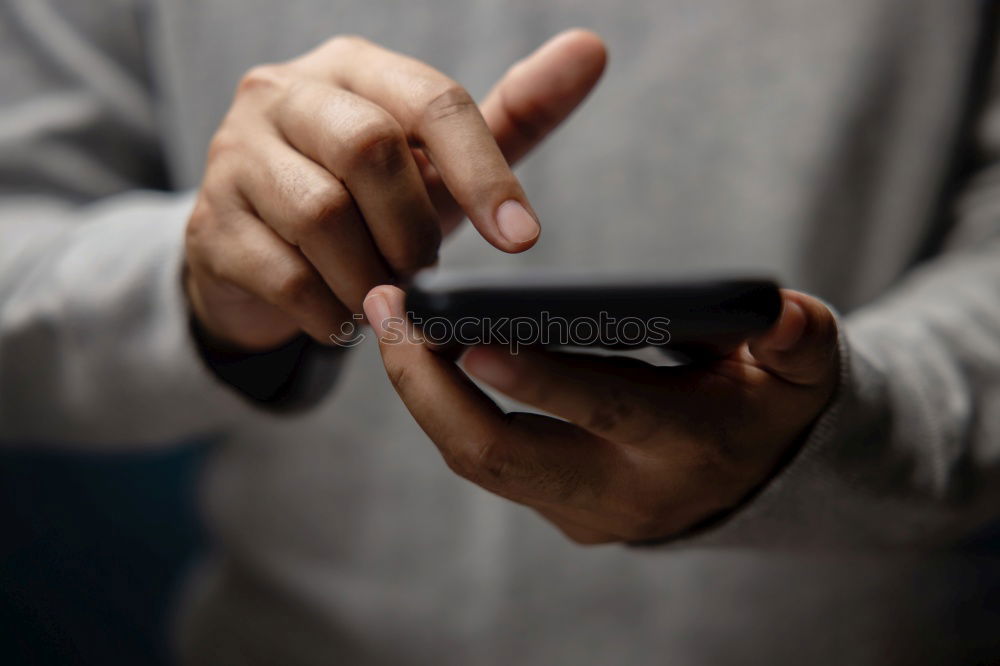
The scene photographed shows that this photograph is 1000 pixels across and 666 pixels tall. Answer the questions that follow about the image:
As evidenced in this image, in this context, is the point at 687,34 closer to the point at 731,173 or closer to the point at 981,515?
the point at 731,173

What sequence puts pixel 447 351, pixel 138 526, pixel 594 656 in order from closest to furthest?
pixel 447 351, pixel 594 656, pixel 138 526

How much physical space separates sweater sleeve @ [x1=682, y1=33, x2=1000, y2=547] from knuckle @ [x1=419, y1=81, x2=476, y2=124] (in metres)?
0.14

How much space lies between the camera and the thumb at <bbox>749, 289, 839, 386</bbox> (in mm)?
187

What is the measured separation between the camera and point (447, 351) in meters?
0.20

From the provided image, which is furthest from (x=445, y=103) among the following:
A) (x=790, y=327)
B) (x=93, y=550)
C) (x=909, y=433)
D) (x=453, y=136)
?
(x=93, y=550)

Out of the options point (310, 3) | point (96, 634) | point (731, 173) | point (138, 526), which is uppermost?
point (310, 3)

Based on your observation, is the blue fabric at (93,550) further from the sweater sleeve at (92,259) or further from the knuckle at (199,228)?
the knuckle at (199,228)

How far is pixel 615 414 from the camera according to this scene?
20 centimetres

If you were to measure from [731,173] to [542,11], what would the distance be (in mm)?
155

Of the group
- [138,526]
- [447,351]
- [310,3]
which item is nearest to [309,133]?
[447,351]

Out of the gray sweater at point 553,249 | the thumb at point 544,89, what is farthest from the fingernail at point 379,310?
the gray sweater at point 553,249

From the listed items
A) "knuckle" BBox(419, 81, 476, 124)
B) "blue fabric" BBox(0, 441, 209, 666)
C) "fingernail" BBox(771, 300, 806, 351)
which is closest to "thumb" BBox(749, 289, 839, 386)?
"fingernail" BBox(771, 300, 806, 351)

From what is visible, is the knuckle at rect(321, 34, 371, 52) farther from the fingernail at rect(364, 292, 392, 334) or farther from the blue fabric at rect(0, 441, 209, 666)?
the blue fabric at rect(0, 441, 209, 666)

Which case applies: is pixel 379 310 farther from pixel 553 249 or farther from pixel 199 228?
pixel 553 249
